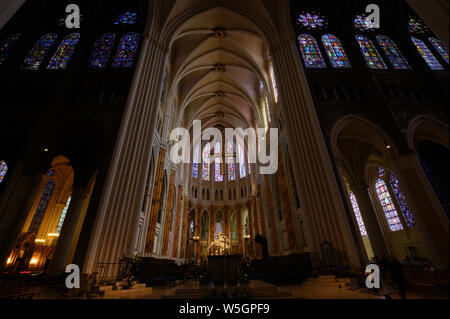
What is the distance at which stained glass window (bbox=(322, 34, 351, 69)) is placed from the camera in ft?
41.7

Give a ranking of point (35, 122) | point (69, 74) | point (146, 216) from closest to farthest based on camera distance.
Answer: point (35, 122), point (69, 74), point (146, 216)

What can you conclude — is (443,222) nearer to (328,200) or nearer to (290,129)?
(328,200)

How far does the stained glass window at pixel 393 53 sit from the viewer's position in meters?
11.9

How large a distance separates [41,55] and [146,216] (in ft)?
40.3

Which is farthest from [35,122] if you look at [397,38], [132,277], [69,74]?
[397,38]

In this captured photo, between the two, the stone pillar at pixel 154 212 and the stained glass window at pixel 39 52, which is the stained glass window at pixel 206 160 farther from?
the stained glass window at pixel 39 52

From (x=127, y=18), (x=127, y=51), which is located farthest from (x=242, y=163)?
(x=127, y=18)

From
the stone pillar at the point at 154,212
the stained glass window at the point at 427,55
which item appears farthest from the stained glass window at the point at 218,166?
the stained glass window at the point at 427,55

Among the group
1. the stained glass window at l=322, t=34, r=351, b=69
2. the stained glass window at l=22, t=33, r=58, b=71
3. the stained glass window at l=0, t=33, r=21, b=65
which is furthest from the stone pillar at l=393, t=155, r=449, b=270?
the stained glass window at l=0, t=33, r=21, b=65

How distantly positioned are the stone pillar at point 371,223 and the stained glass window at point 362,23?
36.7ft

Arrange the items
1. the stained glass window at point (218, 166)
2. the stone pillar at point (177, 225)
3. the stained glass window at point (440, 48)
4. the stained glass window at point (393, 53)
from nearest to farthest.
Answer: the stained glass window at point (440, 48) → the stained glass window at point (393, 53) → the stone pillar at point (177, 225) → the stained glass window at point (218, 166)

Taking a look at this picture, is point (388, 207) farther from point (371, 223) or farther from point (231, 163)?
point (231, 163)

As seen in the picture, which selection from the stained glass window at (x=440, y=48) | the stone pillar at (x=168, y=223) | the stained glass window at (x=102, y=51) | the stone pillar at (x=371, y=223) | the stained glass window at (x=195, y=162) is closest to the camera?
the stained glass window at (x=440, y=48)

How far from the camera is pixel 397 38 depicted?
1297 centimetres
